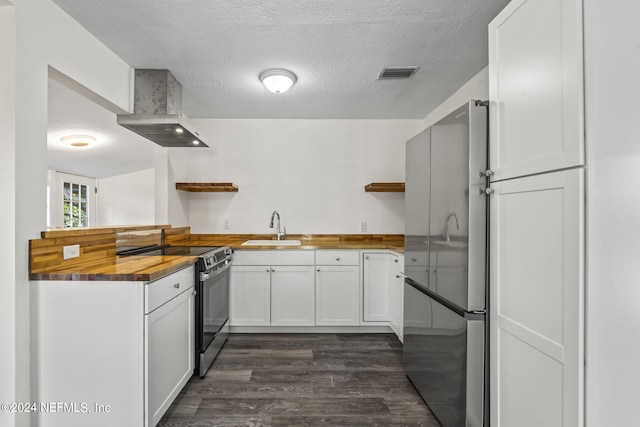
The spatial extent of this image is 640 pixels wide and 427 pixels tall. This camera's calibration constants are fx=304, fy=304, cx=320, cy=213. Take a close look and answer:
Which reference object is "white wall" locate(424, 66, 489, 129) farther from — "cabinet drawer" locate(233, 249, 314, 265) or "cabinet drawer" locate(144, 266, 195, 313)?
"cabinet drawer" locate(144, 266, 195, 313)

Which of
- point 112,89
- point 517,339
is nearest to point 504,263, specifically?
point 517,339

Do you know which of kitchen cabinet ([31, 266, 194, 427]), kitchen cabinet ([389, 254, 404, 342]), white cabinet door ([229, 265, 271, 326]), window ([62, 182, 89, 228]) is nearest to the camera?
kitchen cabinet ([31, 266, 194, 427])

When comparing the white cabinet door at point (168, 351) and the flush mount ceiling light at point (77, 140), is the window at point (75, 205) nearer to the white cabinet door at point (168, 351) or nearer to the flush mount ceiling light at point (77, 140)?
the flush mount ceiling light at point (77, 140)

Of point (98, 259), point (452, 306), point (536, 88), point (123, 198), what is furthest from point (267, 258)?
point (123, 198)

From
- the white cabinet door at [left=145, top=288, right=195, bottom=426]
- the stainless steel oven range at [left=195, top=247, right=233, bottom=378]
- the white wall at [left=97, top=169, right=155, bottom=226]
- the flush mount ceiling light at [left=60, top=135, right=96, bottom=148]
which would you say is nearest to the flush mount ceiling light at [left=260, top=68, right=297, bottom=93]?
the stainless steel oven range at [left=195, top=247, right=233, bottom=378]

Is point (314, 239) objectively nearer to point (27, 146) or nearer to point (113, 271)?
point (113, 271)

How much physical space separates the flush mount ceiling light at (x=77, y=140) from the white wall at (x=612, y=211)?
5.11 meters

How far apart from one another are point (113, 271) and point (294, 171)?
7.72 feet

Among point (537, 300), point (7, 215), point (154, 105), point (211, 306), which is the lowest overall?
point (211, 306)

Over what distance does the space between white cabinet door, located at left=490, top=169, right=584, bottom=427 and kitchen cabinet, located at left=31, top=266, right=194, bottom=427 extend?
1.68 meters

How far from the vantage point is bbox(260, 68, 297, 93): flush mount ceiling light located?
2396 millimetres

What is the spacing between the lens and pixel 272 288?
305 cm

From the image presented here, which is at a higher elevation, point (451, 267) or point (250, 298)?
point (451, 267)

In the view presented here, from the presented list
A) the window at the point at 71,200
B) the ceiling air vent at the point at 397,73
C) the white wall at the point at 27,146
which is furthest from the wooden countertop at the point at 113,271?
the window at the point at 71,200
